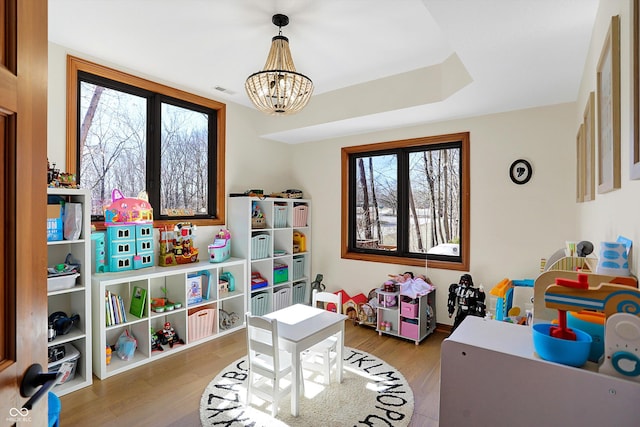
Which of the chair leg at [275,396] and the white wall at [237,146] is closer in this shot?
the chair leg at [275,396]

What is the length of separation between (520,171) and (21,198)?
348cm

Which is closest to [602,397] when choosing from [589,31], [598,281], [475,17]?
[598,281]

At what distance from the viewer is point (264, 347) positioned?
2.14m

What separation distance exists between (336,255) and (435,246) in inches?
49.3

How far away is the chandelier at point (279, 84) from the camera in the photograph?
6.93ft

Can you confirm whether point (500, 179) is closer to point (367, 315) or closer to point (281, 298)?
point (367, 315)

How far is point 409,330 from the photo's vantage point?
3338 mm

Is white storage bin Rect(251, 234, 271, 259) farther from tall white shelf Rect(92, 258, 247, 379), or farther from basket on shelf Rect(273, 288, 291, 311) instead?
basket on shelf Rect(273, 288, 291, 311)

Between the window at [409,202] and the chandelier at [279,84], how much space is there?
1.89 metres

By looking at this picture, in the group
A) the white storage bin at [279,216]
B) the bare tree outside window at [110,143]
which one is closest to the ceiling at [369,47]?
the bare tree outside window at [110,143]

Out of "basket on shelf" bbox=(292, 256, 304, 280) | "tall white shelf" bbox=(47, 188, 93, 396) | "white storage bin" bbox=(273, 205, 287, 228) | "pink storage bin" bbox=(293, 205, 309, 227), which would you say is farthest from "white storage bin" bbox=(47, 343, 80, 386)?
"pink storage bin" bbox=(293, 205, 309, 227)

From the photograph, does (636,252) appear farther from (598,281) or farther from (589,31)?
(589,31)

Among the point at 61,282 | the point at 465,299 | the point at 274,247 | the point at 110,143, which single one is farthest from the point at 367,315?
the point at 110,143

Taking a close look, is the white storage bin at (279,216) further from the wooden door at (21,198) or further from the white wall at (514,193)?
the wooden door at (21,198)
